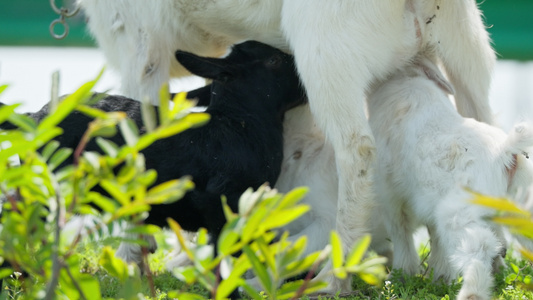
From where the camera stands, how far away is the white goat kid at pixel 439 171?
304cm

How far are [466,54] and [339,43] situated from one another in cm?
82

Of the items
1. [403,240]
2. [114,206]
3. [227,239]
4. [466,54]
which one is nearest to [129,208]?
[114,206]

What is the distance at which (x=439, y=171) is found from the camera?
3307mm

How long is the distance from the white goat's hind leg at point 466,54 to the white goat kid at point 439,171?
0.12 meters

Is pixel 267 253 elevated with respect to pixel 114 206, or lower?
lower

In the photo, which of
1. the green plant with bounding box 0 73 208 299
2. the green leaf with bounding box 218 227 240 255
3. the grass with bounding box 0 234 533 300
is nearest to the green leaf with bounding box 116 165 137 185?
the green plant with bounding box 0 73 208 299

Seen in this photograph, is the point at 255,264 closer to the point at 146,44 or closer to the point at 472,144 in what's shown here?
the point at 472,144

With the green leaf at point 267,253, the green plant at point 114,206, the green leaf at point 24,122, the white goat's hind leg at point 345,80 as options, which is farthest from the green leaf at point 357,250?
the white goat's hind leg at point 345,80

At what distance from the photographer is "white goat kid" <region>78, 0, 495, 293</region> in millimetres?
3473

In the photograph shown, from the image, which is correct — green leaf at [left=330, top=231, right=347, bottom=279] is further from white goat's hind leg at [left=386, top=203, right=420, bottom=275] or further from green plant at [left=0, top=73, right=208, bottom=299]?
white goat's hind leg at [left=386, top=203, right=420, bottom=275]

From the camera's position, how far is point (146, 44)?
14.4 ft

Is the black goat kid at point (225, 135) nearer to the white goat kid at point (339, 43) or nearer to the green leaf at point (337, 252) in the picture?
the white goat kid at point (339, 43)

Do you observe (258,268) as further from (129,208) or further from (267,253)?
(129,208)

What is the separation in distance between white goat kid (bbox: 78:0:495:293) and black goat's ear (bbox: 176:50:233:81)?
27cm
